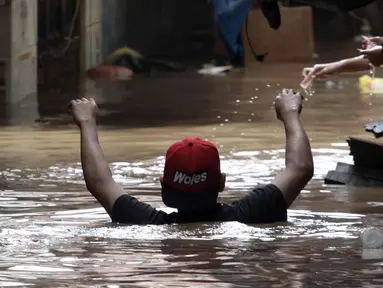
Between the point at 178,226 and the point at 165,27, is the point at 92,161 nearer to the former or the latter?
the point at 178,226

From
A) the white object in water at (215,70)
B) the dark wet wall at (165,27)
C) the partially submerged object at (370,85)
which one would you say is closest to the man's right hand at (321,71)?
the partially submerged object at (370,85)

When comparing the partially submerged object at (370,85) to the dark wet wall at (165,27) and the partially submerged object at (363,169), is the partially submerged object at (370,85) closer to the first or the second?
the dark wet wall at (165,27)

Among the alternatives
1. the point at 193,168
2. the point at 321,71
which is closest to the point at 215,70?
the point at 321,71

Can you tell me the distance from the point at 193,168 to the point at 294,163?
0.69 metres

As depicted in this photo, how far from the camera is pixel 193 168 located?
20.7 ft

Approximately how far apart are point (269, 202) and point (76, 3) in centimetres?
1834

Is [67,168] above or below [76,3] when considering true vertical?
below

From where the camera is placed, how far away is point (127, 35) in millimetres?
28125

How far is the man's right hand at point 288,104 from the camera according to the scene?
22.1ft

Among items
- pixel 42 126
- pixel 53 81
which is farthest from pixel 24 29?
pixel 42 126

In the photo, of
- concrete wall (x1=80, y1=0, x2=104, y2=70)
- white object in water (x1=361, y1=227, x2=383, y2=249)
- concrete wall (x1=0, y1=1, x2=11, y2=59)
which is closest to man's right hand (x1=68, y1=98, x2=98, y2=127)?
white object in water (x1=361, y1=227, x2=383, y2=249)

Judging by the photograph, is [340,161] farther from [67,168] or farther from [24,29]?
[24,29]

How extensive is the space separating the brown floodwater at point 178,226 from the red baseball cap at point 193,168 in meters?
0.36

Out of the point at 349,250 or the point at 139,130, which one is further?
the point at 139,130
